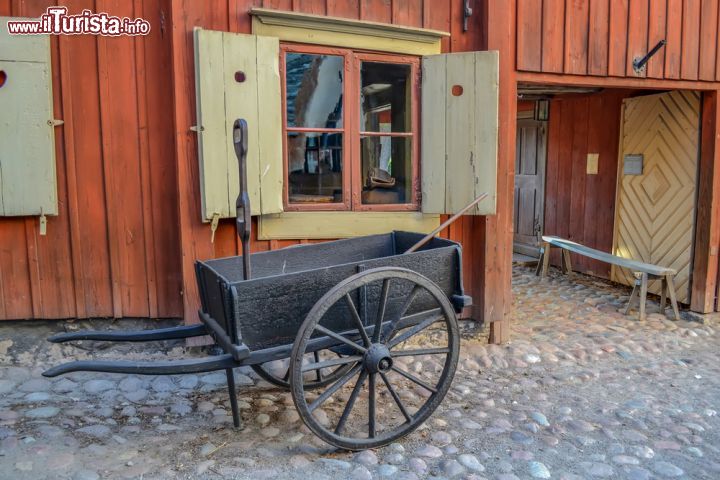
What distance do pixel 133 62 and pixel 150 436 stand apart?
106 inches

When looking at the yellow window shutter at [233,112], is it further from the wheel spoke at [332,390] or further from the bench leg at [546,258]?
the bench leg at [546,258]

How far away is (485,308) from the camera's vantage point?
5121mm

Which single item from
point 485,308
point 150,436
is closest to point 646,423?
point 485,308

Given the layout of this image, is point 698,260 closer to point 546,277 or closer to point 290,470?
point 546,277

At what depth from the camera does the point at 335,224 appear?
4664 mm

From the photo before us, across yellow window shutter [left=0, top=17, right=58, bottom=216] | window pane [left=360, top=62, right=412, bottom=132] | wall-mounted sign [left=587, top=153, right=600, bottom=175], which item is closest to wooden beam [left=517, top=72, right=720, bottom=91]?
window pane [left=360, top=62, right=412, bottom=132]

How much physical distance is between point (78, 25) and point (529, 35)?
3.58 meters

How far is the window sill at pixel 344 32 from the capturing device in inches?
171

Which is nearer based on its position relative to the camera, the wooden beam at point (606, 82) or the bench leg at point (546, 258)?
the wooden beam at point (606, 82)

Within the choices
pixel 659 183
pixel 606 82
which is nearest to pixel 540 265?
pixel 659 183

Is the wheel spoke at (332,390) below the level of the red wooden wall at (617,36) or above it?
below

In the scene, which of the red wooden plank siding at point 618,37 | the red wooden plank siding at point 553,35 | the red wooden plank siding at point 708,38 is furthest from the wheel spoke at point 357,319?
the red wooden plank siding at point 708,38

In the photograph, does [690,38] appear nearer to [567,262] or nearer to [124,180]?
[567,262]

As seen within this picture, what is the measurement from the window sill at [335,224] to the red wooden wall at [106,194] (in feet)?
2.51
